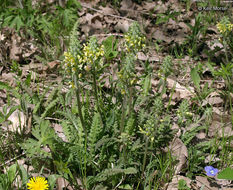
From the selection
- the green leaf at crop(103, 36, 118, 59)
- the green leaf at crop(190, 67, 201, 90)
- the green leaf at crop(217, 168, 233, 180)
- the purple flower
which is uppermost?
the green leaf at crop(103, 36, 118, 59)

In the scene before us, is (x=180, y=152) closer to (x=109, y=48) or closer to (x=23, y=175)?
(x=23, y=175)

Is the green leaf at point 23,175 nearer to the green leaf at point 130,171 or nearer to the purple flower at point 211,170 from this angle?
the green leaf at point 130,171

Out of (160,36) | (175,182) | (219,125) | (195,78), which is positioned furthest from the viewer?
(160,36)

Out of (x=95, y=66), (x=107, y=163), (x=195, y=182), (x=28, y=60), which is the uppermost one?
(x=95, y=66)

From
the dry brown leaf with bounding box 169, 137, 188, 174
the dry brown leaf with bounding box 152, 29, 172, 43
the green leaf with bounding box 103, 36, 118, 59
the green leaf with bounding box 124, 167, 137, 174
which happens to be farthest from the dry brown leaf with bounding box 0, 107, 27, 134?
the dry brown leaf with bounding box 152, 29, 172, 43

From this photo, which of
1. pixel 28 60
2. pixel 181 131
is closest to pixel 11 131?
pixel 28 60

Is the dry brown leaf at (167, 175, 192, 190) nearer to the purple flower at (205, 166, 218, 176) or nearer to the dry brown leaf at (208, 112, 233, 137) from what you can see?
the purple flower at (205, 166, 218, 176)

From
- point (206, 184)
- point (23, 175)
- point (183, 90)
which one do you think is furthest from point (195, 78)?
point (23, 175)

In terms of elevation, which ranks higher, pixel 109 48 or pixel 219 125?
pixel 109 48

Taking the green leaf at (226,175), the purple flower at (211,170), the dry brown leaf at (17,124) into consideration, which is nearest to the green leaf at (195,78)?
the purple flower at (211,170)

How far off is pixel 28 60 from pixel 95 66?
253cm

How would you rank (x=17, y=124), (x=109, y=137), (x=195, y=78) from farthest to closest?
(x=195, y=78), (x=17, y=124), (x=109, y=137)

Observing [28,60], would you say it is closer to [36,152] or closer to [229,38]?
[36,152]

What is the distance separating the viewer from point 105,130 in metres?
3.07
